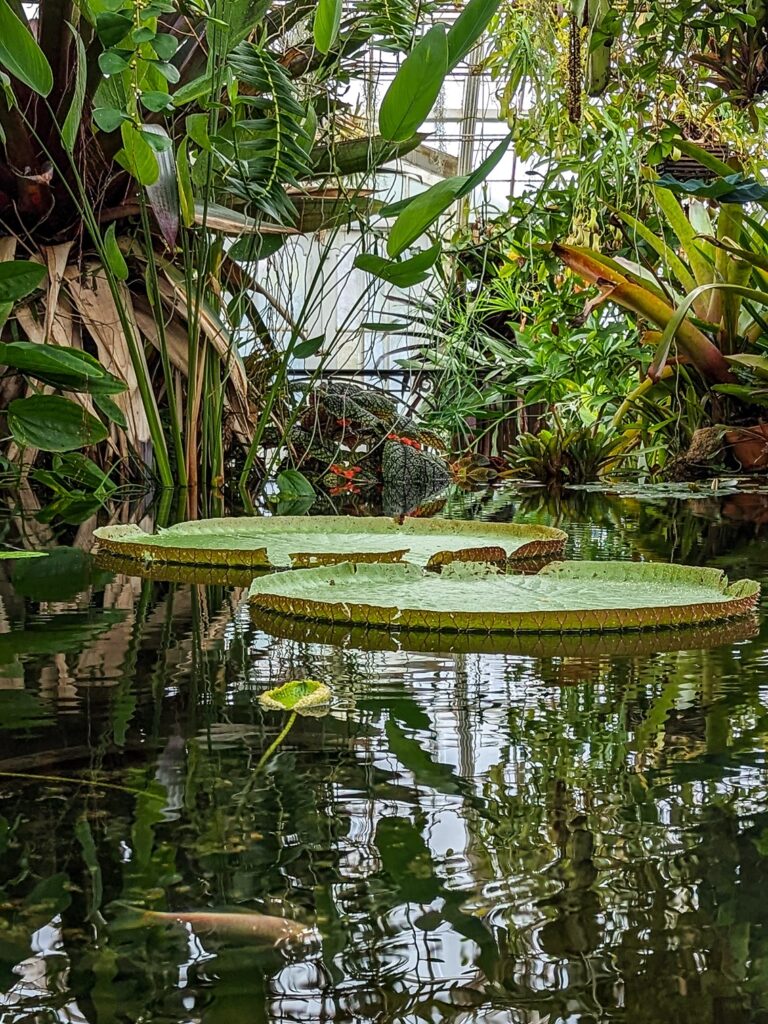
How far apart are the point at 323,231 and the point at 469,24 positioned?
5.07 ft

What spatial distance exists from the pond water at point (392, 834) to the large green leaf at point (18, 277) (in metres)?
0.99

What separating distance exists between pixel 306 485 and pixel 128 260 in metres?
0.71

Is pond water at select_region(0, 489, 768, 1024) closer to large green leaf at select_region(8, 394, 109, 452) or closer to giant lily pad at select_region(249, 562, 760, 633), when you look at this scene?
giant lily pad at select_region(249, 562, 760, 633)

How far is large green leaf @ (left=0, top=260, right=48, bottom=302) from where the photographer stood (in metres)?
1.72

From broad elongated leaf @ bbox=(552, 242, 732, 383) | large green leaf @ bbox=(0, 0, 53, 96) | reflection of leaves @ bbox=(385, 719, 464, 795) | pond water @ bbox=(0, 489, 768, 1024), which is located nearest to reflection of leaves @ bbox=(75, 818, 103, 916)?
pond water @ bbox=(0, 489, 768, 1024)

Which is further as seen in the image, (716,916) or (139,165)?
(139,165)

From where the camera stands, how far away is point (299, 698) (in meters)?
0.67

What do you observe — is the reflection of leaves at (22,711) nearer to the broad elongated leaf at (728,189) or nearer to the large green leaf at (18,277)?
the large green leaf at (18,277)

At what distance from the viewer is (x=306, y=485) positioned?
2.88 meters

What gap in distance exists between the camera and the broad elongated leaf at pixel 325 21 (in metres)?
1.80

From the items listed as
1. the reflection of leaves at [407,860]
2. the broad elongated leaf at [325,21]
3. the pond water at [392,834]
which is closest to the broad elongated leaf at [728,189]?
the broad elongated leaf at [325,21]

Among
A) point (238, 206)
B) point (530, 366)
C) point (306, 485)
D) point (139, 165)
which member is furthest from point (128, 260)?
point (530, 366)

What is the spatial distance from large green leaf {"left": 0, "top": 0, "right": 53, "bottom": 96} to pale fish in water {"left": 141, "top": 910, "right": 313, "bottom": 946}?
1618mm

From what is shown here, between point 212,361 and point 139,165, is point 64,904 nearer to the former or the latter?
point 139,165
